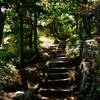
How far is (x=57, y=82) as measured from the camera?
16703mm

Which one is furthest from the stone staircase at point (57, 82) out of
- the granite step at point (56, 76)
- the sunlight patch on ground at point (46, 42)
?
the sunlight patch on ground at point (46, 42)

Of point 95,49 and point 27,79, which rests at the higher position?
point 95,49

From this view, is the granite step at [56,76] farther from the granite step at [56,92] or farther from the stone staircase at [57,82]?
the granite step at [56,92]

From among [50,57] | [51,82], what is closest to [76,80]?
[51,82]

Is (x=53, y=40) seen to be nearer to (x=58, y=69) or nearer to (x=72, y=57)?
(x=72, y=57)

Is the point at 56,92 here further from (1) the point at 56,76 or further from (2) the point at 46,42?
(2) the point at 46,42

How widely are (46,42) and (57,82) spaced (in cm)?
1396

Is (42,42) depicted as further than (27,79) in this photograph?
Yes

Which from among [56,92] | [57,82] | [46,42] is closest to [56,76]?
[57,82]

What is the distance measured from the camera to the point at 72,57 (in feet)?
68.9

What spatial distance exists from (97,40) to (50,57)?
642 centimetres

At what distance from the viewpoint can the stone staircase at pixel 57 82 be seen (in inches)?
607

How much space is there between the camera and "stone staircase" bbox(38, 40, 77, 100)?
15422mm

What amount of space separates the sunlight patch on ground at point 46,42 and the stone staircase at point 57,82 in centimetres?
912
